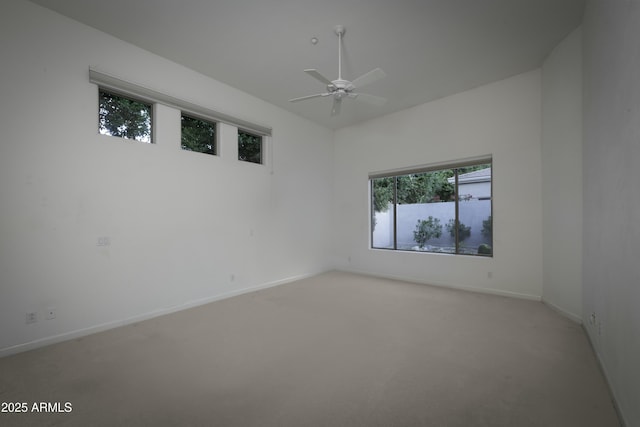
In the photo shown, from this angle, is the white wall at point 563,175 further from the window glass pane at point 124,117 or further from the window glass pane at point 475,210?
the window glass pane at point 124,117

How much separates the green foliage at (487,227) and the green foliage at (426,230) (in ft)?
2.42

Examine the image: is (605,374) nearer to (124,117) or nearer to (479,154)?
(479,154)

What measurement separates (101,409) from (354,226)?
16.6 ft

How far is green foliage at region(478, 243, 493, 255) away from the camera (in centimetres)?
459

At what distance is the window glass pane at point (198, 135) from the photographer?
3988mm

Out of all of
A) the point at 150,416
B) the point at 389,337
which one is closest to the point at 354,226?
the point at 389,337

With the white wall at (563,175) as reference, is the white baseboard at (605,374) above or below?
below

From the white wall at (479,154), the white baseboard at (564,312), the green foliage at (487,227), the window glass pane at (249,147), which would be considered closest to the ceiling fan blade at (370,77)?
the window glass pane at (249,147)

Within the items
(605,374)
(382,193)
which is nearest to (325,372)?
(605,374)

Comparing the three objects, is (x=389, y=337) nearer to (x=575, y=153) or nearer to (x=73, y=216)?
(x=575, y=153)

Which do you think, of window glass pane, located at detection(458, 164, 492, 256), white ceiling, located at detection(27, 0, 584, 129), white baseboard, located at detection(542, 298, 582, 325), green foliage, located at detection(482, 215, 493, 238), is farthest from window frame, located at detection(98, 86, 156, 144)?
white baseboard, located at detection(542, 298, 582, 325)

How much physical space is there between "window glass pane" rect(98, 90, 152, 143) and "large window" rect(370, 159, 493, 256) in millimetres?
4249

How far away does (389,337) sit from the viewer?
2.89 metres

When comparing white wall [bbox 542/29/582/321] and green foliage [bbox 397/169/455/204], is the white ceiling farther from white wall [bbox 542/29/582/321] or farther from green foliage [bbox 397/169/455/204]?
green foliage [bbox 397/169/455/204]
